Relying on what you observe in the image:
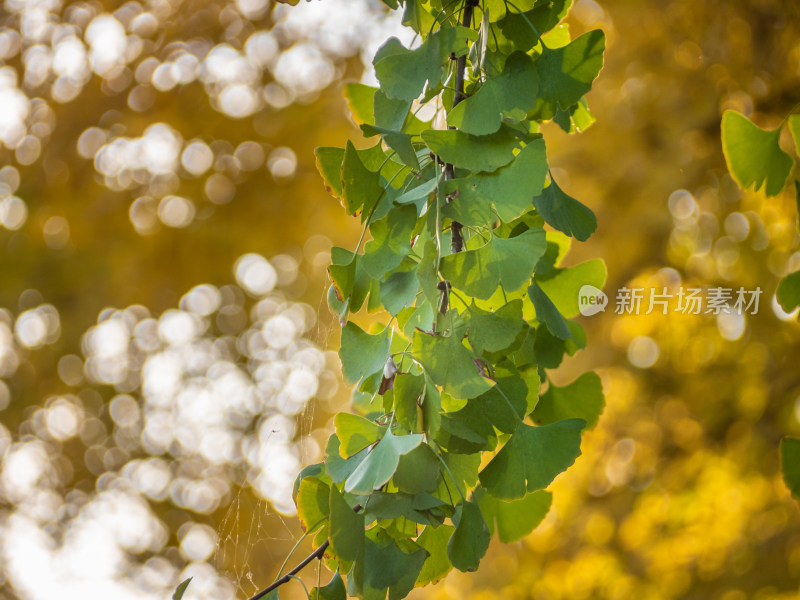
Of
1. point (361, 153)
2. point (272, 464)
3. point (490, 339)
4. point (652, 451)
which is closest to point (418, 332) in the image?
point (490, 339)

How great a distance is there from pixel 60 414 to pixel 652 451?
6.63ft

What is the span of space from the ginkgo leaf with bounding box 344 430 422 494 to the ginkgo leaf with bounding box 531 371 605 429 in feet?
0.69

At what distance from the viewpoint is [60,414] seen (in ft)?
7.32

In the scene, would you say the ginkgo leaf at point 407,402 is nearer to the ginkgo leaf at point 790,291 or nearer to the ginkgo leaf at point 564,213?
the ginkgo leaf at point 564,213

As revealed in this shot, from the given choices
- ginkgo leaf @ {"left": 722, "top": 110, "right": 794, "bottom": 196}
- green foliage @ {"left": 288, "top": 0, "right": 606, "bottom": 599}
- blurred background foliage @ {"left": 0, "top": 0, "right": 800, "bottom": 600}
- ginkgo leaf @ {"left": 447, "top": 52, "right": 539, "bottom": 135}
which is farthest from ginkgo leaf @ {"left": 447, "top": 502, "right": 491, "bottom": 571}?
blurred background foliage @ {"left": 0, "top": 0, "right": 800, "bottom": 600}

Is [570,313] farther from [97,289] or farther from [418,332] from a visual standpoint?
[97,289]

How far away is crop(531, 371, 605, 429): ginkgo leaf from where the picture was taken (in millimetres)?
527

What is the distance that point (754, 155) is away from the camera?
1.64 feet

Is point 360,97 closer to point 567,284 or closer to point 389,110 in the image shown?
point 389,110

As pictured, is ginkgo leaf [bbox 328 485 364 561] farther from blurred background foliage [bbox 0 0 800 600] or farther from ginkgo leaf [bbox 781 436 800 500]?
blurred background foliage [bbox 0 0 800 600]

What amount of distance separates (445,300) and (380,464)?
0.11 metres

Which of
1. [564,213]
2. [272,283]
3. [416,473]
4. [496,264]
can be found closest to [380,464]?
[416,473]

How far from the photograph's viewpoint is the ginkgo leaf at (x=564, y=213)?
0.46 metres

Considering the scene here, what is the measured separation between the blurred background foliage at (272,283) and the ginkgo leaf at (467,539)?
1373 mm
